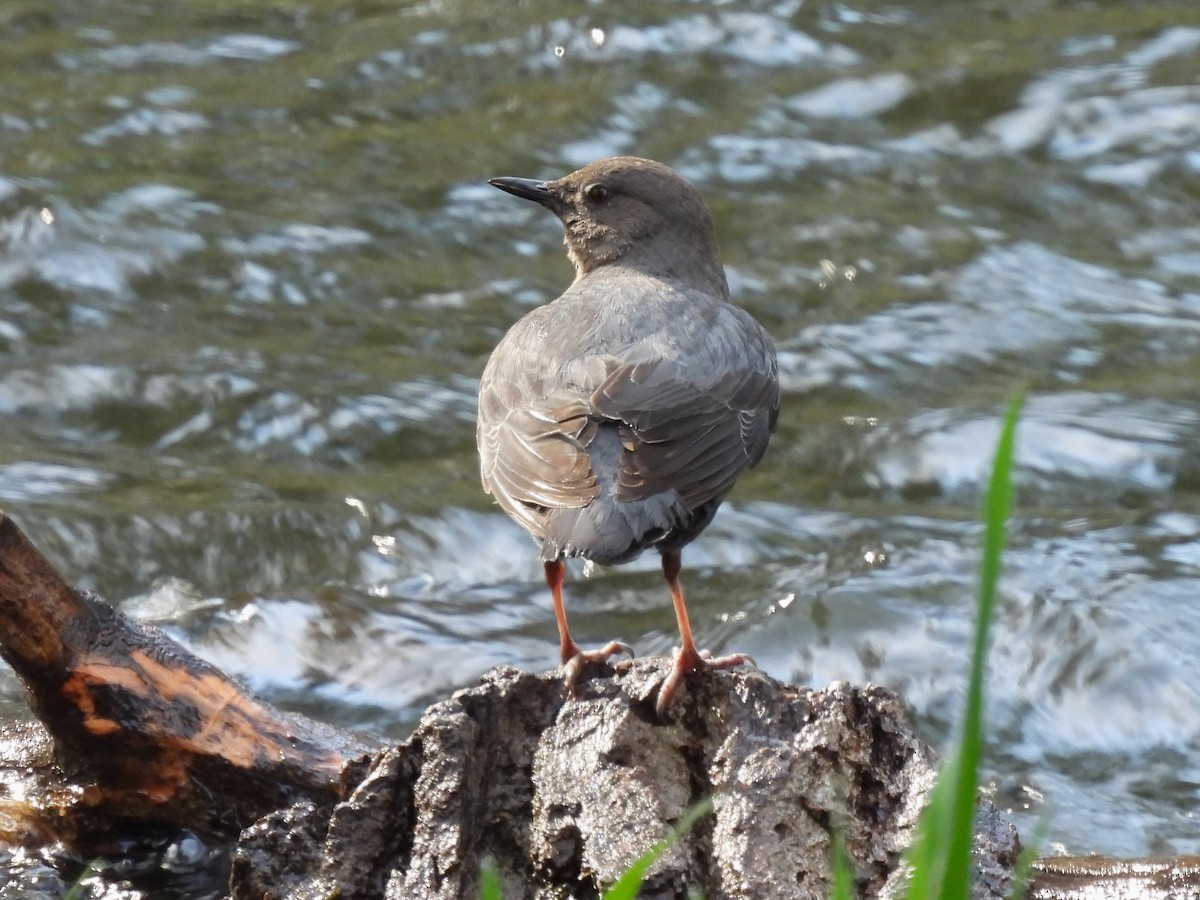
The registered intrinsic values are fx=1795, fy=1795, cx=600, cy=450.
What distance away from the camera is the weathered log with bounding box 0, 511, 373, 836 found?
3.53 metres

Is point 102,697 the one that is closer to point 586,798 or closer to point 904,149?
point 586,798

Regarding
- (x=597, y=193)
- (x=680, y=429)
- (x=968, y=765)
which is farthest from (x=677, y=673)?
(x=597, y=193)

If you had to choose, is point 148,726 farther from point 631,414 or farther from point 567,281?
point 567,281

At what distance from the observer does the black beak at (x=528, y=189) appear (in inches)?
214

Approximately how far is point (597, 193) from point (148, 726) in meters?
2.44

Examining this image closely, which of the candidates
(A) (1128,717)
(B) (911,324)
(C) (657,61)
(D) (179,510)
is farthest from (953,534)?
(C) (657,61)

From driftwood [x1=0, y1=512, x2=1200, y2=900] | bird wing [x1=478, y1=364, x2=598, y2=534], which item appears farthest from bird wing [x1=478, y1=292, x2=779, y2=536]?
driftwood [x1=0, y1=512, x2=1200, y2=900]

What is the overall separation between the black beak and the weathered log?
219 cm

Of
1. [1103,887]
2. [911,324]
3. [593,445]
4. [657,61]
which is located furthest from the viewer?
[657,61]

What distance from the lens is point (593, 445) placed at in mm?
3902

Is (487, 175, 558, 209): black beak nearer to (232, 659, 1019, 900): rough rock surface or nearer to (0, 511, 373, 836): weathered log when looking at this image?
(0, 511, 373, 836): weathered log

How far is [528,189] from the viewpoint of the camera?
17.9 ft

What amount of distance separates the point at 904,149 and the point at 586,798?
24.1 feet

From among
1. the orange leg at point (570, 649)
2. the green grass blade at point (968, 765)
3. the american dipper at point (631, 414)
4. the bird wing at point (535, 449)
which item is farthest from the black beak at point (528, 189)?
the green grass blade at point (968, 765)
